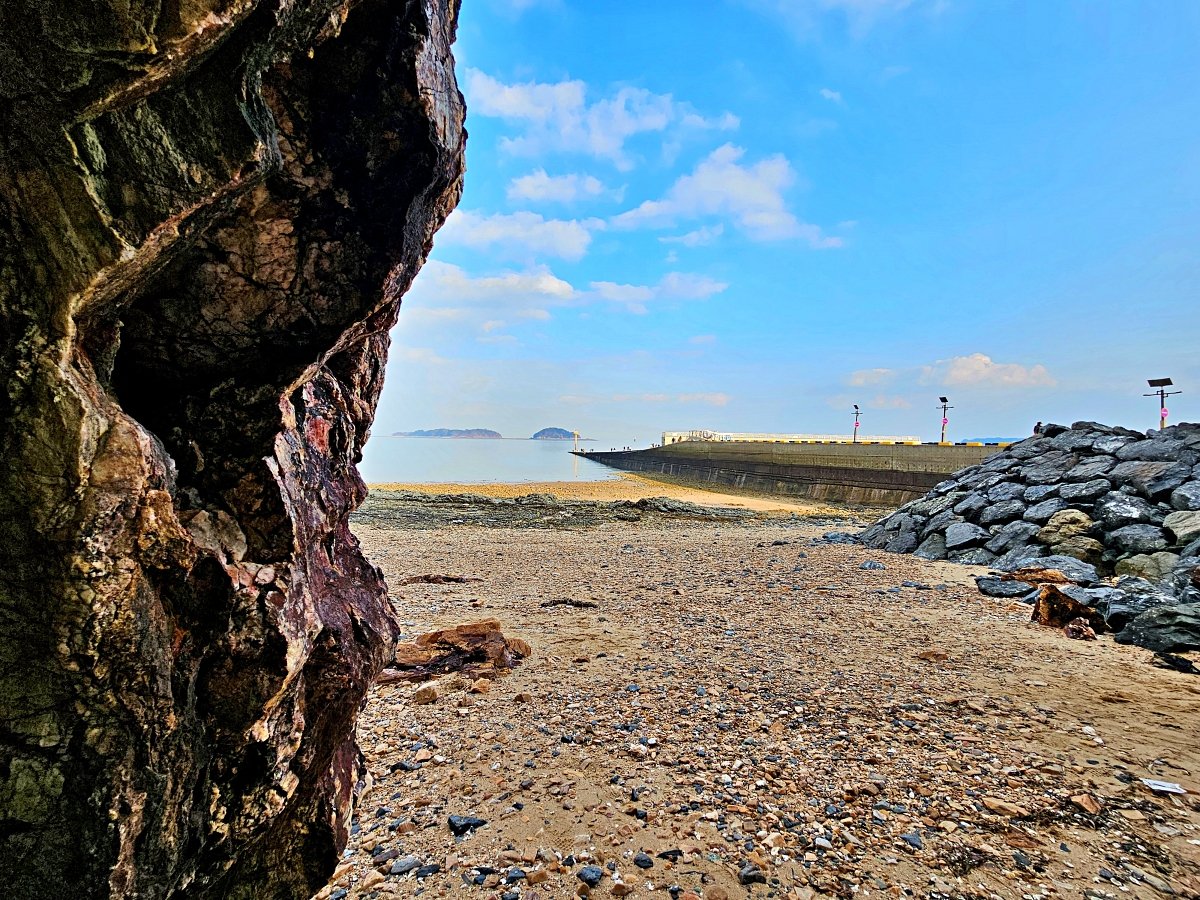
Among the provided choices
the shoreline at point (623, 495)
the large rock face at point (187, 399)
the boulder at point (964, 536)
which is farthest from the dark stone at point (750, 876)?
the shoreline at point (623, 495)

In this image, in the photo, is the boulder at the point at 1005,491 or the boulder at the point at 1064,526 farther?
the boulder at the point at 1005,491

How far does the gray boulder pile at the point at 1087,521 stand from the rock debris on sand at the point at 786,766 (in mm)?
1754

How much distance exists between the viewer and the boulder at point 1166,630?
6.58m

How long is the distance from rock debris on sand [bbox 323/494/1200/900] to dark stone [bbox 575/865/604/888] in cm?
1

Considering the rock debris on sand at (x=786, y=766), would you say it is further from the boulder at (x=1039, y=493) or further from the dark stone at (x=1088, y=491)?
the boulder at (x=1039, y=493)

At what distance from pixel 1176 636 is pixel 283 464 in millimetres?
9419

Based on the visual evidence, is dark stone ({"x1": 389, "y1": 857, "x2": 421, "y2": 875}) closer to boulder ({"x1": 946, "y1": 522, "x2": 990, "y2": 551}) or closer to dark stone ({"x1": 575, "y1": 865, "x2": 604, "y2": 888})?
dark stone ({"x1": 575, "y1": 865, "x2": 604, "y2": 888})

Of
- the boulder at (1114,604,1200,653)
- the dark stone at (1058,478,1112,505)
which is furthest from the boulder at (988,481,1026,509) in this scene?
the boulder at (1114,604,1200,653)

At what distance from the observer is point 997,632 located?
750 centimetres

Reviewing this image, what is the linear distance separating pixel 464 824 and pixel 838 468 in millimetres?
38059

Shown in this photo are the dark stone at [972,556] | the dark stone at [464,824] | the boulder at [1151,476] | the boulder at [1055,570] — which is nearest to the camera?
the dark stone at [464,824]

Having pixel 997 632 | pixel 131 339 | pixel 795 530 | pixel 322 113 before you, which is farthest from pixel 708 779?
pixel 795 530

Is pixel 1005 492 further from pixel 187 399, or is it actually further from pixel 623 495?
pixel 623 495

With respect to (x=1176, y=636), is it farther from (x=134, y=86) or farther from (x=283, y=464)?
(x=134, y=86)
